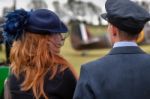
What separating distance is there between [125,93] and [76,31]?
1269cm

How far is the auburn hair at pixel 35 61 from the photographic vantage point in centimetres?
228

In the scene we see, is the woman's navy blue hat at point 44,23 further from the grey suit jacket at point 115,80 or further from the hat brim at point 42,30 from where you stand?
the grey suit jacket at point 115,80

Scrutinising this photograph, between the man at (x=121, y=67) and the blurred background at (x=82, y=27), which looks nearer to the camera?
the man at (x=121, y=67)

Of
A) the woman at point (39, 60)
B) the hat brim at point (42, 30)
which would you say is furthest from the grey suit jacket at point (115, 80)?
the hat brim at point (42, 30)

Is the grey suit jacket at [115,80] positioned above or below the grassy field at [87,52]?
above

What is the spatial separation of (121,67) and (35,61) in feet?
1.46

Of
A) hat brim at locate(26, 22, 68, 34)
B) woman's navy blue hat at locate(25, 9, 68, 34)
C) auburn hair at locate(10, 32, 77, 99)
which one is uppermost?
woman's navy blue hat at locate(25, 9, 68, 34)

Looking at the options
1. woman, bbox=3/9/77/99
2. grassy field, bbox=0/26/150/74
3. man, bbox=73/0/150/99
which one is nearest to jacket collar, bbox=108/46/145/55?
man, bbox=73/0/150/99

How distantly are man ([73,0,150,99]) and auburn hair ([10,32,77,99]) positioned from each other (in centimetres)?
29

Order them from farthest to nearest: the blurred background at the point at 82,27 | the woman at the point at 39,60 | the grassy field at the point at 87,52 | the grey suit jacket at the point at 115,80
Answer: the blurred background at the point at 82,27 < the grassy field at the point at 87,52 < the woman at the point at 39,60 < the grey suit jacket at the point at 115,80

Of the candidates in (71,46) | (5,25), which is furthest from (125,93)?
(71,46)

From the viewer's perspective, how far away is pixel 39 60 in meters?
2.29

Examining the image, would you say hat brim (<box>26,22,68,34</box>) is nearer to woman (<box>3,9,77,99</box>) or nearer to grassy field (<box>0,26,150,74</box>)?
woman (<box>3,9,77,99</box>)

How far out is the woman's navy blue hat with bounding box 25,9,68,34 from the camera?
233cm
